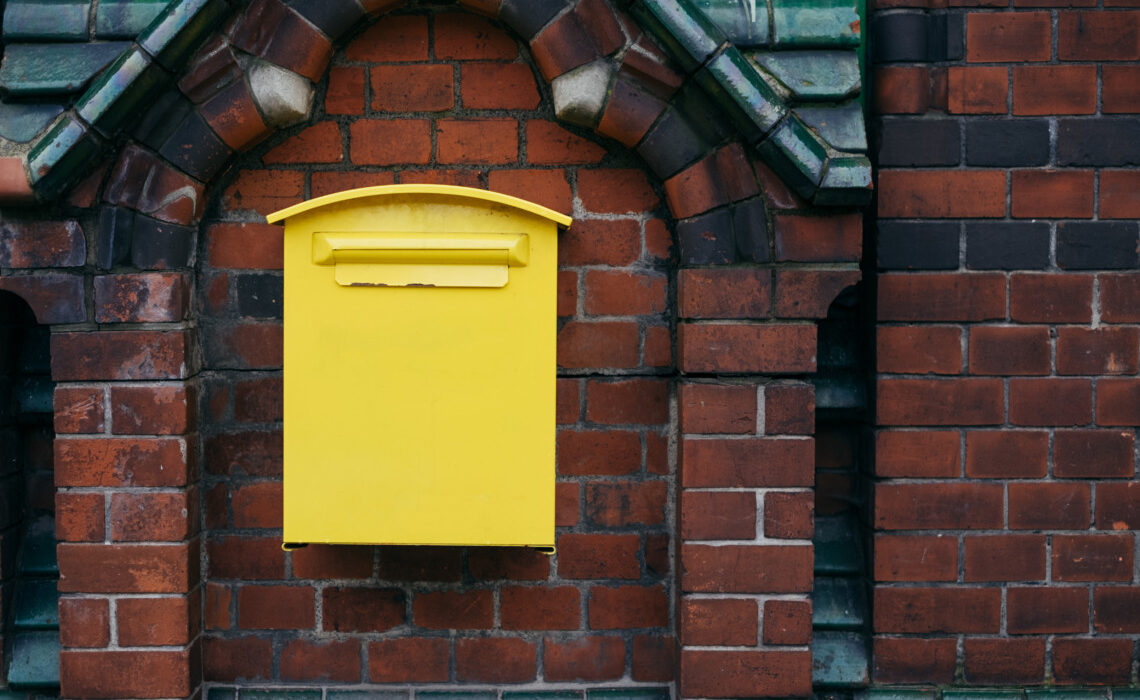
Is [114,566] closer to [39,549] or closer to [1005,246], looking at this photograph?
[39,549]

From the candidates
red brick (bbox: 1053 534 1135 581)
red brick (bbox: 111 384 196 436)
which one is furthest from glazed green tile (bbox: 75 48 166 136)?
red brick (bbox: 1053 534 1135 581)

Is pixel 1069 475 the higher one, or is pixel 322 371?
pixel 322 371

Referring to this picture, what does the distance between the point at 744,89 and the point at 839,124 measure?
210mm

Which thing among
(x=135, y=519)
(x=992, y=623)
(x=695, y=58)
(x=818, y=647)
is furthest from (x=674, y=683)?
(x=695, y=58)

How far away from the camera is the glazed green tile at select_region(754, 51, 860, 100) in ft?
5.54

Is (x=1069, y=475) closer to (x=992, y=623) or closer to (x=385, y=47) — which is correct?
(x=992, y=623)

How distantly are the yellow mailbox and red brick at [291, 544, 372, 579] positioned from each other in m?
0.28

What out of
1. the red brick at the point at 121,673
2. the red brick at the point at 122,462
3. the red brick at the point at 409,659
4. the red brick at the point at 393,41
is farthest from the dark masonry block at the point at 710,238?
the red brick at the point at 121,673

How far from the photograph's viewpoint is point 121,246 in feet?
5.73

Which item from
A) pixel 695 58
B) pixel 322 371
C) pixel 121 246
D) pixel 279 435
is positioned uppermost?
pixel 695 58

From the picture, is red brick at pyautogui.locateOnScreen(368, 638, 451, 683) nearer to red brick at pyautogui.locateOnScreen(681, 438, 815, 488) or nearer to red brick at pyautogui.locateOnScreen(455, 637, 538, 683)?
red brick at pyautogui.locateOnScreen(455, 637, 538, 683)

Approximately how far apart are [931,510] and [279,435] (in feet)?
4.79

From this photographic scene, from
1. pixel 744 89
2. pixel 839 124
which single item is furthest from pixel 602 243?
pixel 839 124

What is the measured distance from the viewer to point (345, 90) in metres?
1.84
